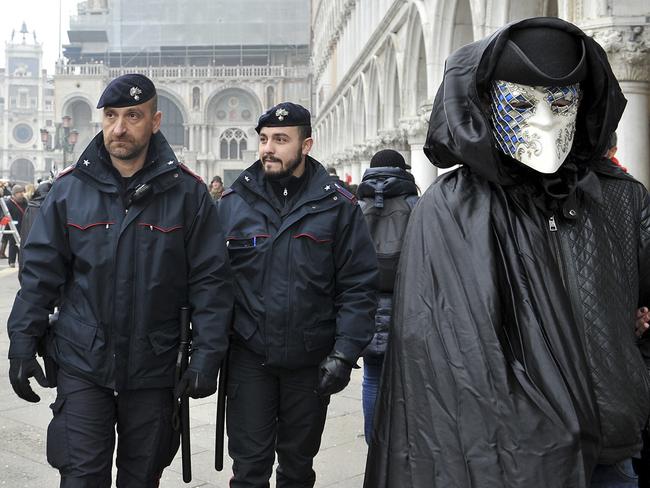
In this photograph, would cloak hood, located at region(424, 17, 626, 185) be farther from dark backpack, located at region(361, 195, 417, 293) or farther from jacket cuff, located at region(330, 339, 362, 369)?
dark backpack, located at region(361, 195, 417, 293)

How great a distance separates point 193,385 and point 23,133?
117078 millimetres

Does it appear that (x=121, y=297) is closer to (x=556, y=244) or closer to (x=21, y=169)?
(x=556, y=244)

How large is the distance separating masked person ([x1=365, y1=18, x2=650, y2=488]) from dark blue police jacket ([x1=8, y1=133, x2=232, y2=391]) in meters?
1.27

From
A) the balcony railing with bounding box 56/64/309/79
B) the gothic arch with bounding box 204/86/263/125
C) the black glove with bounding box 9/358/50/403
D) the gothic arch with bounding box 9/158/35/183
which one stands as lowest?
the gothic arch with bounding box 9/158/35/183

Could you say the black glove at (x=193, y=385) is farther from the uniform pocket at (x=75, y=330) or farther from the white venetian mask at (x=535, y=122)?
the white venetian mask at (x=535, y=122)

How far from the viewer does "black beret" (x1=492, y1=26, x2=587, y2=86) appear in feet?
6.97

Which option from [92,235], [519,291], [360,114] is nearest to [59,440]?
[92,235]

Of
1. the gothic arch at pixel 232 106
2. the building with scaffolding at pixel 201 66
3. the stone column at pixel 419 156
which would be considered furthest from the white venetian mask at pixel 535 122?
the gothic arch at pixel 232 106

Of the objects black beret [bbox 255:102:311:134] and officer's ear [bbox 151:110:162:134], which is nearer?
officer's ear [bbox 151:110:162:134]

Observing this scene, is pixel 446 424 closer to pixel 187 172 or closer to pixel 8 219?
pixel 187 172

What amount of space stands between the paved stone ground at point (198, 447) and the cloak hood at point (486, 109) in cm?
255

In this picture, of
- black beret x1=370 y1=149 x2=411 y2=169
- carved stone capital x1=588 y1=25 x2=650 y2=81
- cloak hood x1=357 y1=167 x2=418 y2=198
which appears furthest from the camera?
carved stone capital x1=588 y1=25 x2=650 y2=81

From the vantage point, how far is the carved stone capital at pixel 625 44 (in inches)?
314

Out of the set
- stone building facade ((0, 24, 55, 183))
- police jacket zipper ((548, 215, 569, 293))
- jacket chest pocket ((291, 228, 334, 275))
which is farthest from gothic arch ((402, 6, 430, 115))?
stone building facade ((0, 24, 55, 183))
